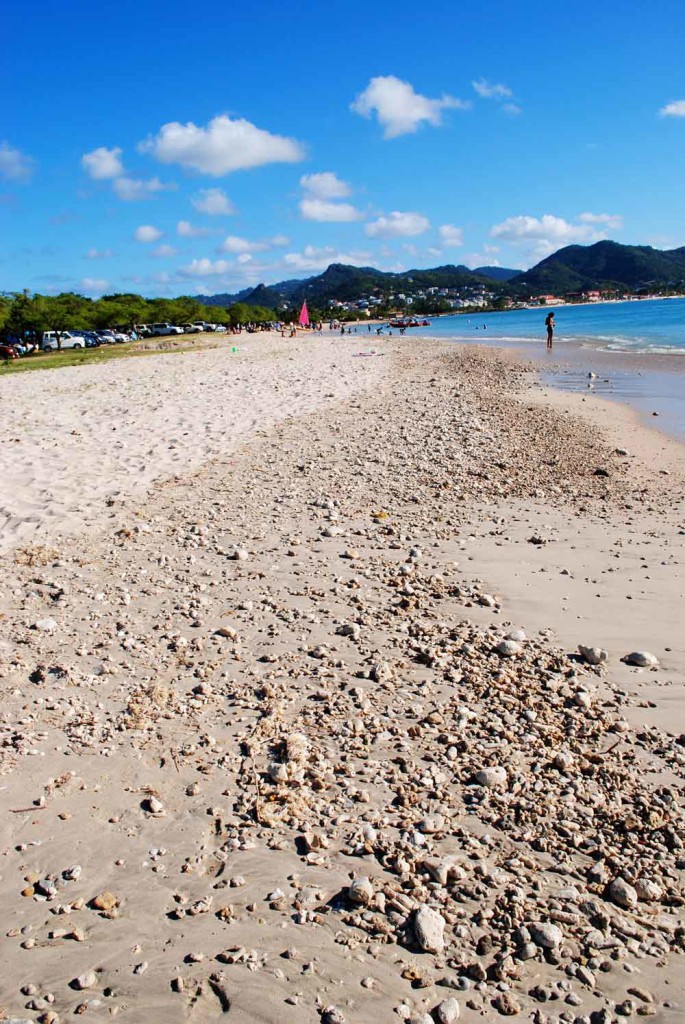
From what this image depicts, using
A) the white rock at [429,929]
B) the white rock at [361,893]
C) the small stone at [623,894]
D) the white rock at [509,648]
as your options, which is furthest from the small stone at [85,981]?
the white rock at [509,648]

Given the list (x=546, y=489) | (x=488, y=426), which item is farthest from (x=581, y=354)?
(x=546, y=489)

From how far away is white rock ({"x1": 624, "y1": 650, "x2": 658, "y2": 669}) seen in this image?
245 inches

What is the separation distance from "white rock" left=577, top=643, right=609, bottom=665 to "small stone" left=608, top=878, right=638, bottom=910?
2478mm

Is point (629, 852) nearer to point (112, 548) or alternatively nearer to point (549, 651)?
point (549, 651)

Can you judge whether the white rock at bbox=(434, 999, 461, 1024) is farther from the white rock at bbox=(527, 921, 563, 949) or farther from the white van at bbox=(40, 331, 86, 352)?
the white van at bbox=(40, 331, 86, 352)

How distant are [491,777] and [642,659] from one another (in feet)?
7.38

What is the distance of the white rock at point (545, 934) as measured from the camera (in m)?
3.58

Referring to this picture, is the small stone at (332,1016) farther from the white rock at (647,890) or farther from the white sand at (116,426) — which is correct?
the white sand at (116,426)

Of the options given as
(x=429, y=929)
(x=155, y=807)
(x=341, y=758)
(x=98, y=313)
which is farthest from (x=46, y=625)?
(x=98, y=313)

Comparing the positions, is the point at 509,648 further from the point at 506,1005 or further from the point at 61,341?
the point at 61,341

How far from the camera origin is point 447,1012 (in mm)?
3195

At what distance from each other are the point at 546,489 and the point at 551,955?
30.2 feet

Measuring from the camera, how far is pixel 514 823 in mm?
4375

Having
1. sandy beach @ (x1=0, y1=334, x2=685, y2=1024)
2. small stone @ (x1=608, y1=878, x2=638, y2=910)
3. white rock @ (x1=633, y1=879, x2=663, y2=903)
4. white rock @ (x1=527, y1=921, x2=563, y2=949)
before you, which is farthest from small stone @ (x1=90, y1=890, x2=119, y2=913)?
white rock @ (x1=633, y1=879, x2=663, y2=903)
